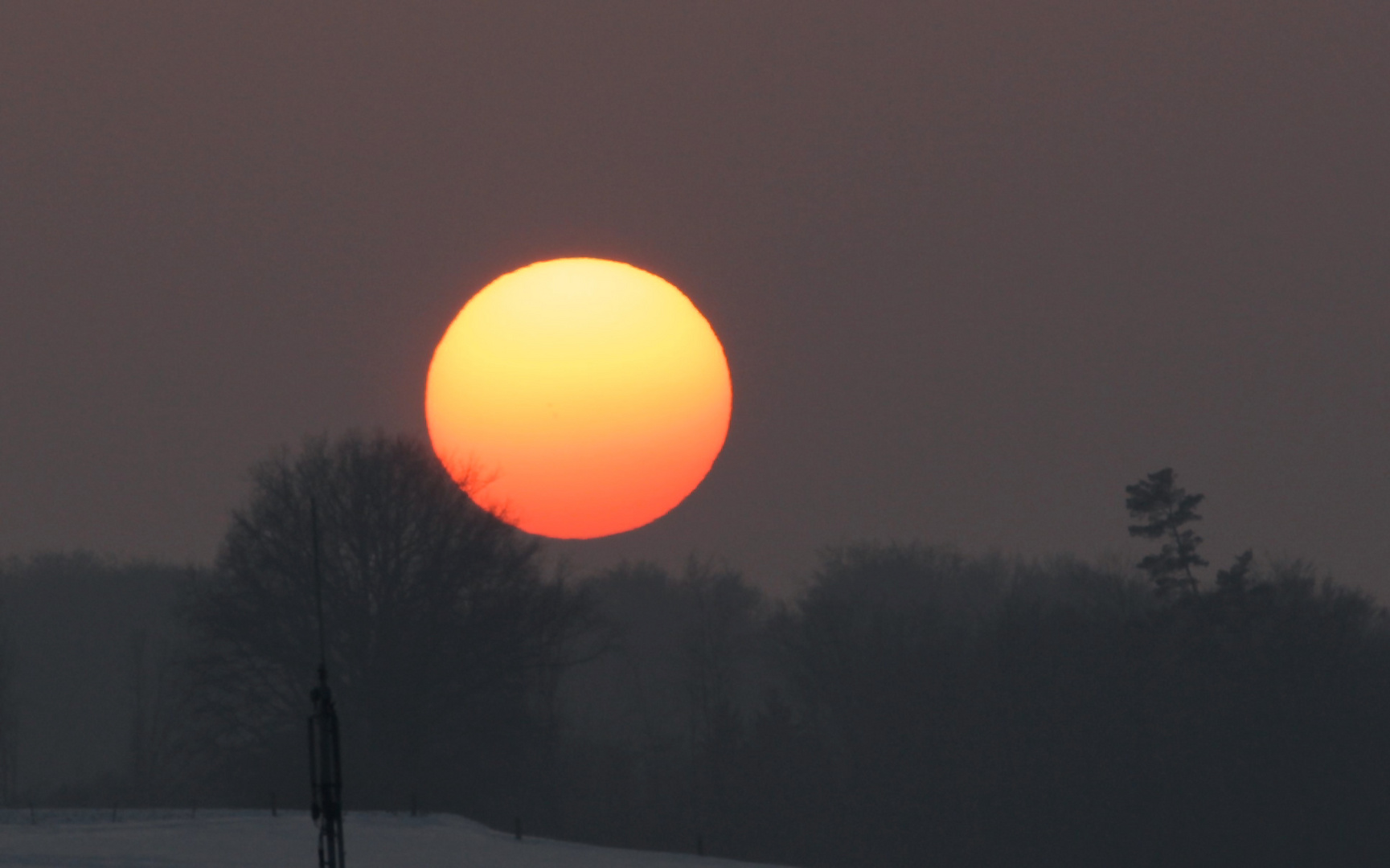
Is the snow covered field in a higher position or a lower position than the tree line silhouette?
lower

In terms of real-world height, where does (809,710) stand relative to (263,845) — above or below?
above

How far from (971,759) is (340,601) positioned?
133 feet

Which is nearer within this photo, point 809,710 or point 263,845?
point 263,845

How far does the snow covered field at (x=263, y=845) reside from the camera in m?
25.1

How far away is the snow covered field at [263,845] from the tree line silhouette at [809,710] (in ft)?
41.3

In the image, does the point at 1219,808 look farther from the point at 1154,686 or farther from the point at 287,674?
the point at 287,674

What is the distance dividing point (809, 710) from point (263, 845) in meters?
61.8

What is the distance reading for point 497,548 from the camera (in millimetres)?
54188

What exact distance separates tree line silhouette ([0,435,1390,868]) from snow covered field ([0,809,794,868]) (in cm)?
A: 1259

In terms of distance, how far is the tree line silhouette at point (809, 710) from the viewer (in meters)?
49.9

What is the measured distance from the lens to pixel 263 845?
28.7 metres

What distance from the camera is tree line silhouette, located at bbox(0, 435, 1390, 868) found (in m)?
49.9

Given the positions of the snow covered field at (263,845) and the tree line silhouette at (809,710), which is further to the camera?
the tree line silhouette at (809,710)

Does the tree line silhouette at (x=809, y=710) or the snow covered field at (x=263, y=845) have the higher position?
the tree line silhouette at (x=809, y=710)
